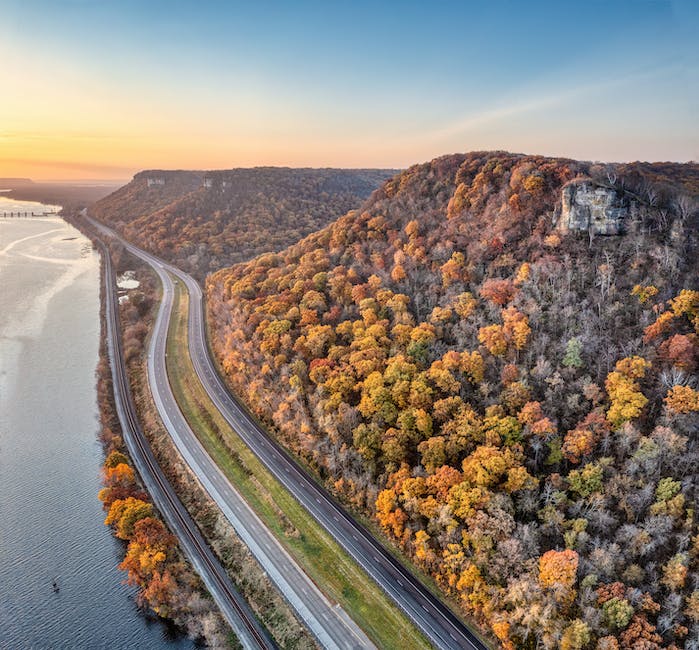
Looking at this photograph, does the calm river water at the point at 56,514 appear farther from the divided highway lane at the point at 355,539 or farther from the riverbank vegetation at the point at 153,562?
the divided highway lane at the point at 355,539

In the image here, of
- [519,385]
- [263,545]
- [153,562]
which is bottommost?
[263,545]

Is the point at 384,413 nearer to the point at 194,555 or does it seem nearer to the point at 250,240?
the point at 194,555

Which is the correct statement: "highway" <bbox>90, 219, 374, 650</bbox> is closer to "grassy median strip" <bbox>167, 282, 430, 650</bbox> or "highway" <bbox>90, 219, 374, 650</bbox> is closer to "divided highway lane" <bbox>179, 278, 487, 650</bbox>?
"grassy median strip" <bbox>167, 282, 430, 650</bbox>

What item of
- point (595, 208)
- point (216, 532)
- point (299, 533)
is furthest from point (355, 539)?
point (595, 208)

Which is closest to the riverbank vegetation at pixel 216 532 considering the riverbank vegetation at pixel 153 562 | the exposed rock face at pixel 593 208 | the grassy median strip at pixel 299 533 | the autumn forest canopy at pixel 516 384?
the riverbank vegetation at pixel 153 562

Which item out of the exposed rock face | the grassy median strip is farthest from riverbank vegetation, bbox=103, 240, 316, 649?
the exposed rock face

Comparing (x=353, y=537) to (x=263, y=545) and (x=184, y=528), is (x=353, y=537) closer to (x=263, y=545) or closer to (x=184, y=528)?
(x=263, y=545)

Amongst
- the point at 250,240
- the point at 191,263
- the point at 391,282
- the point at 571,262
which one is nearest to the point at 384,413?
the point at 391,282
